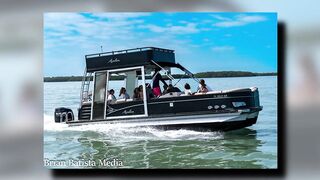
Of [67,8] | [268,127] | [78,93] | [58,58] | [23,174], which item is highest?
[67,8]

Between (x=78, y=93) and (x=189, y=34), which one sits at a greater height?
(x=189, y=34)

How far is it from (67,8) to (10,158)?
124 centimetres

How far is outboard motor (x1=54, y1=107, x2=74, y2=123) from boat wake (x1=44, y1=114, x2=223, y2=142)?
0.03 metres

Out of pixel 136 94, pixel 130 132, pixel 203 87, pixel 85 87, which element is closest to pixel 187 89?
pixel 203 87

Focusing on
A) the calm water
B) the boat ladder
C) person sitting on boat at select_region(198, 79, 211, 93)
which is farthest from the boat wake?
person sitting on boat at select_region(198, 79, 211, 93)

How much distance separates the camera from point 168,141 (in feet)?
13.3

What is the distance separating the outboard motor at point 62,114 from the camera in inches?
160

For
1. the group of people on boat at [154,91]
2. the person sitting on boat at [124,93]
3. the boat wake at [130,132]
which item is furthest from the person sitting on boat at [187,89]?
the person sitting on boat at [124,93]

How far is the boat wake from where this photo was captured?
159 inches

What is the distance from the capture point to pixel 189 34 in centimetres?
401

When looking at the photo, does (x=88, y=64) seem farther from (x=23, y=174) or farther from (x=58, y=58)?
(x=23, y=174)

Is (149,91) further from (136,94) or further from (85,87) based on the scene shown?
(85,87)

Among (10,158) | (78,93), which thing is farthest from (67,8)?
(10,158)

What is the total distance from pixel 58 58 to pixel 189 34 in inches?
39.9
